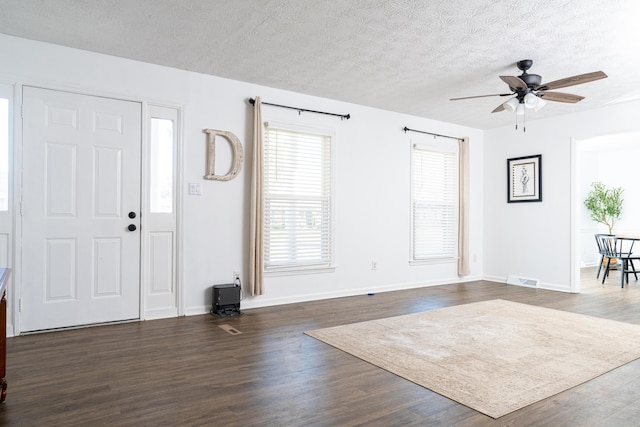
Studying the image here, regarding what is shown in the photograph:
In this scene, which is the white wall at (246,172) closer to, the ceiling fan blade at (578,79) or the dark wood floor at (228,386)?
the dark wood floor at (228,386)

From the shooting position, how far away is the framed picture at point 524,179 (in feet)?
21.3

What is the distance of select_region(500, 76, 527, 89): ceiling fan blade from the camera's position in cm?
383

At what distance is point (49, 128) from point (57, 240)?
3.40ft

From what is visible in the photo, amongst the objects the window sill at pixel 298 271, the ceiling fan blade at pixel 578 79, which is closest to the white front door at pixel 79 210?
the window sill at pixel 298 271

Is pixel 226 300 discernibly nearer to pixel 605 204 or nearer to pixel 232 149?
pixel 232 149

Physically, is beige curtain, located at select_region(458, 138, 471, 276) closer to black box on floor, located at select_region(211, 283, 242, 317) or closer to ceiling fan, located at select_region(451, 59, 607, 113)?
ceiling fan, located at select_region(451, 59, 607, 113)

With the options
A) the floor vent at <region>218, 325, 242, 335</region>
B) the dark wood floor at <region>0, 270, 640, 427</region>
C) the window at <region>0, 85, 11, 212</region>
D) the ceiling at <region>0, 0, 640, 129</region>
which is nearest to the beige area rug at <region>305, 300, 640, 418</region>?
the dark wood floor at <region>0, 270, 640, 427</region>

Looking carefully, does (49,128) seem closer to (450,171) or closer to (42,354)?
(42,354)

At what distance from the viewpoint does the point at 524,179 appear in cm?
668

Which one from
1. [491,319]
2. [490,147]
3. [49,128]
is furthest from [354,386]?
[490,147]

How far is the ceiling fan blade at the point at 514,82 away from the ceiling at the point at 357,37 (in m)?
0.24

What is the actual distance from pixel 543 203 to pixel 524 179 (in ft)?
1.62

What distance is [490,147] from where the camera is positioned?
7.22 m

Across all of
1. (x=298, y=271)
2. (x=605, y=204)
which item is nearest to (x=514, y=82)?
(x=298, y=271)
